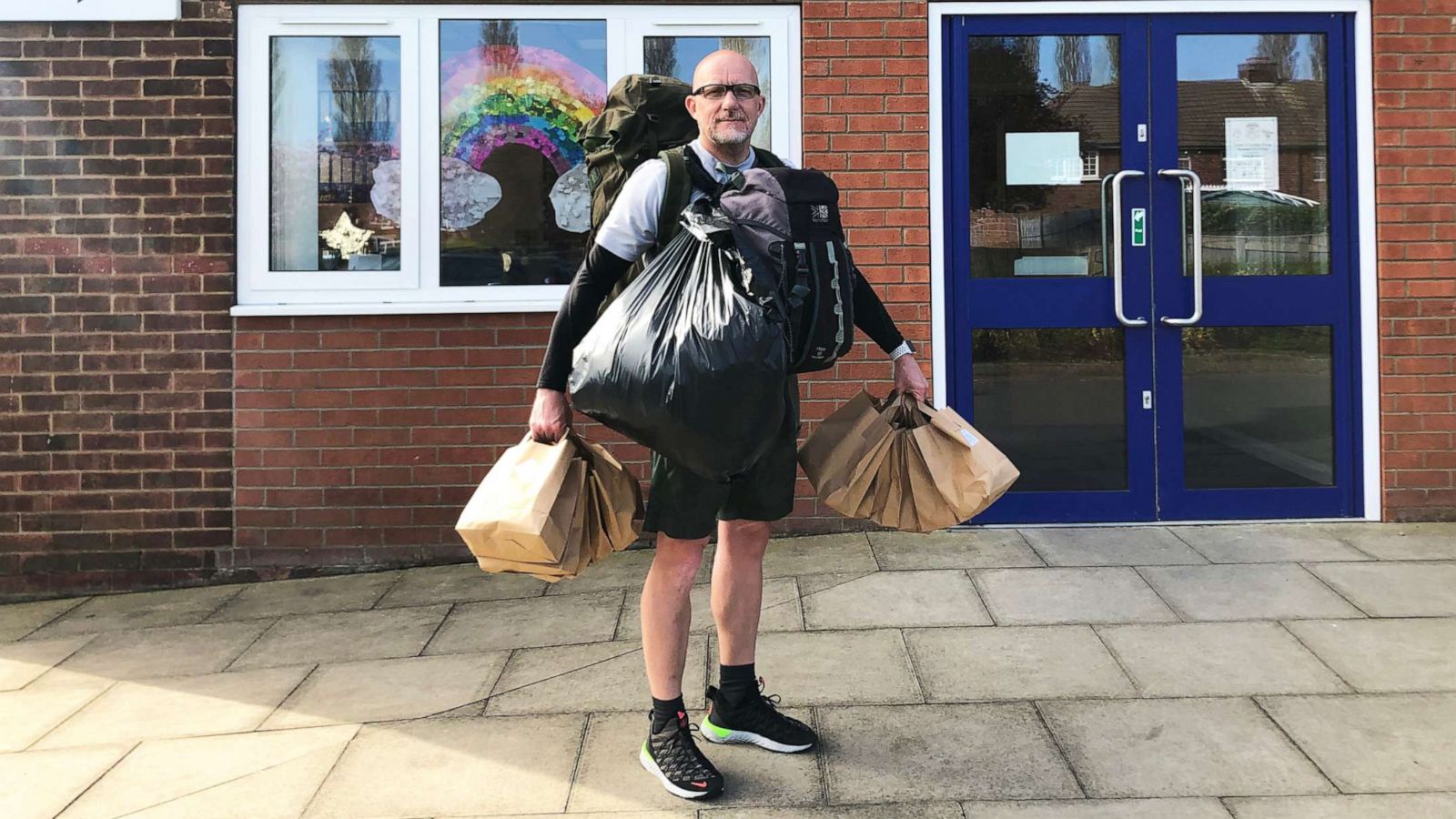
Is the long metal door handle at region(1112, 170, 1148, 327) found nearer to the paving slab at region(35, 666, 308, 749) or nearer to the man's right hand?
the man's right hand

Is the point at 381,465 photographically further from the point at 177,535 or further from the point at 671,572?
the point at 671,572

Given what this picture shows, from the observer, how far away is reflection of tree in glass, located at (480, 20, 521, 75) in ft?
17.2

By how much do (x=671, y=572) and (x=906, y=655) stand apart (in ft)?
4.01

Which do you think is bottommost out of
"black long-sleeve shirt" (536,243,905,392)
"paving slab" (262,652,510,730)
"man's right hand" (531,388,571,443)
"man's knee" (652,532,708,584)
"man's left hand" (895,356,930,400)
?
"paving slab" (262,652,510,730)

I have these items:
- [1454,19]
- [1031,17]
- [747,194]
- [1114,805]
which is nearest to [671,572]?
[747,194]

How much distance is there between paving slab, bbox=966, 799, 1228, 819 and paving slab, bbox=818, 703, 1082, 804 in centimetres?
4

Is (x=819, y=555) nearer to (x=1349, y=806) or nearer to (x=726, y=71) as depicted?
(x=1349, y=806)

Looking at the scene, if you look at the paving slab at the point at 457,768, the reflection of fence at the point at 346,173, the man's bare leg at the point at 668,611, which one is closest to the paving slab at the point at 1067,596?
the man's bare leg at the point at 668,611

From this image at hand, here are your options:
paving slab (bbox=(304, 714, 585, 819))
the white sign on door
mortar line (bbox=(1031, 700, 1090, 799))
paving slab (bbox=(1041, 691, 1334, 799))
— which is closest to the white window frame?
the white sign on door

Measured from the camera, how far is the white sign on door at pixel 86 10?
4996mm

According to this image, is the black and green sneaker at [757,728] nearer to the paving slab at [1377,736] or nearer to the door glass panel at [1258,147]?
the paving slab at [1377,736]

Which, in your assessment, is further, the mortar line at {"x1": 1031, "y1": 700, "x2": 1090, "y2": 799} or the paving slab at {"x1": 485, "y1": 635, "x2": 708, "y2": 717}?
the paving slab at {"x1": 485, "y1": 635, "x2": 708, "y2": 717}

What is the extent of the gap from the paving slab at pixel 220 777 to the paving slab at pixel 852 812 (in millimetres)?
1090

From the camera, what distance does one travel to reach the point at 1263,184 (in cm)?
532
